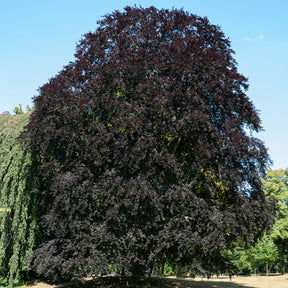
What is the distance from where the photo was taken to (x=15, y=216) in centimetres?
1675

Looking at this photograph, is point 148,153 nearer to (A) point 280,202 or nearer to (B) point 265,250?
(B) point 265,250

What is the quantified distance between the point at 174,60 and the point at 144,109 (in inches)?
93.1

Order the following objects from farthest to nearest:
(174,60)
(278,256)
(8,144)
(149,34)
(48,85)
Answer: (278,256) < (8,144) < (48,85) < (149,34) < (174,60)

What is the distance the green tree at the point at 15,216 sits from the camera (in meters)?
16.2

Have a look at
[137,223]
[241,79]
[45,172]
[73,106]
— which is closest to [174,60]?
[241,79]

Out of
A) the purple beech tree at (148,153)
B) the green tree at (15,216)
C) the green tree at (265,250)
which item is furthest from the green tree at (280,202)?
the green tree at (15,216)

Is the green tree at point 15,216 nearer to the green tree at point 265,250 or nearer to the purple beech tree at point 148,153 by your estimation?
the purple beech tree at point 148,153

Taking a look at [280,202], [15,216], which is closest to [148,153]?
[15,216]

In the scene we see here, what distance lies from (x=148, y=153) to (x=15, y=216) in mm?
8235

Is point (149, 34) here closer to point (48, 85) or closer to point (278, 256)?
point (48, 85)

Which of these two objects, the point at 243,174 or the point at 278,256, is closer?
the point at 243,174

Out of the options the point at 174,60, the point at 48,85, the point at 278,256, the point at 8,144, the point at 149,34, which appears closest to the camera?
the point at 174,60

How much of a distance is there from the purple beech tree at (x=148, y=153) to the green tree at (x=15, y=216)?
2544mm

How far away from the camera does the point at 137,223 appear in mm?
12750
